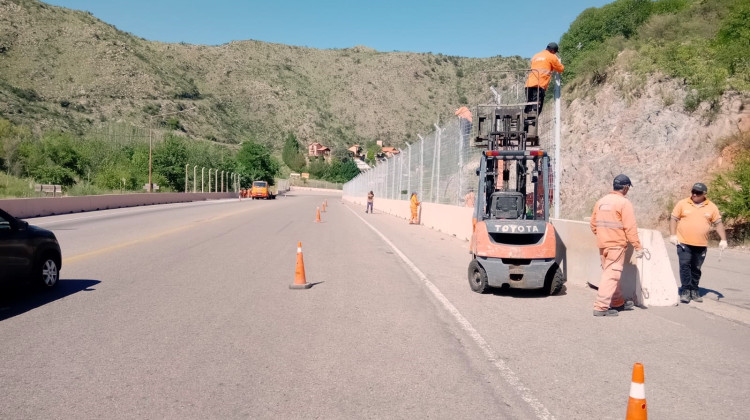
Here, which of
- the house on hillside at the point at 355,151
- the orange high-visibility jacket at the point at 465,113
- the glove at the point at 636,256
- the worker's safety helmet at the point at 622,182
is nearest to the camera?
the worker's safety helmet at the point at 622,182

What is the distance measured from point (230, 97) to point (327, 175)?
42.1m

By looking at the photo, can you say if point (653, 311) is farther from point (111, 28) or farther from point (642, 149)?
point (111, 28)

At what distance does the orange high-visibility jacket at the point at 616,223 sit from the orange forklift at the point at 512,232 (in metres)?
1.14

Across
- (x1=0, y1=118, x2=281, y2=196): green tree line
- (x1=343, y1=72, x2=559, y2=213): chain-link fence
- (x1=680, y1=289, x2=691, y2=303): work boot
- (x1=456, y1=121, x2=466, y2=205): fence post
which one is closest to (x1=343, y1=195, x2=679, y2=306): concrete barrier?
(x1=680, y1=289, x2=691, y2=303): work boot

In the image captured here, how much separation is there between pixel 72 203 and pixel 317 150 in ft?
435

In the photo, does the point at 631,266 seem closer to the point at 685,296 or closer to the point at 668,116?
the point at 685,296

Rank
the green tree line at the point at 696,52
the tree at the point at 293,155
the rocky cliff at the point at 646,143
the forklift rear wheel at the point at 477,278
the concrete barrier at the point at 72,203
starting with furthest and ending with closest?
the tree at the point at 293,155 < the concrete barrier at the point at 72,203 < the green tree line at the point at 696,52 < the rocky cliff at the point at 646,143 < the forklift rear wheel at the point at 477,278

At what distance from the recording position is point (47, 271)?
9344 millimetres

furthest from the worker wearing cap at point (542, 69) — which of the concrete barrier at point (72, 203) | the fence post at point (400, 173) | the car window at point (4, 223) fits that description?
the fence post at point (400, 173)

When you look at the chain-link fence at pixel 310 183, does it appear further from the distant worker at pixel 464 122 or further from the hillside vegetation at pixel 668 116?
the distant worker at pixel 464 122

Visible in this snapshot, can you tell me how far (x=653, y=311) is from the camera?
8.94 meters

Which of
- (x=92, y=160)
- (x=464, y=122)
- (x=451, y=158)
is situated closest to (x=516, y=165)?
(x=464, y=122)

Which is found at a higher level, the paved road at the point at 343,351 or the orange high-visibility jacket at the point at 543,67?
the orange high-visibility jacket at the point at 543,67

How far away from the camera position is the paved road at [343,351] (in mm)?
4746
